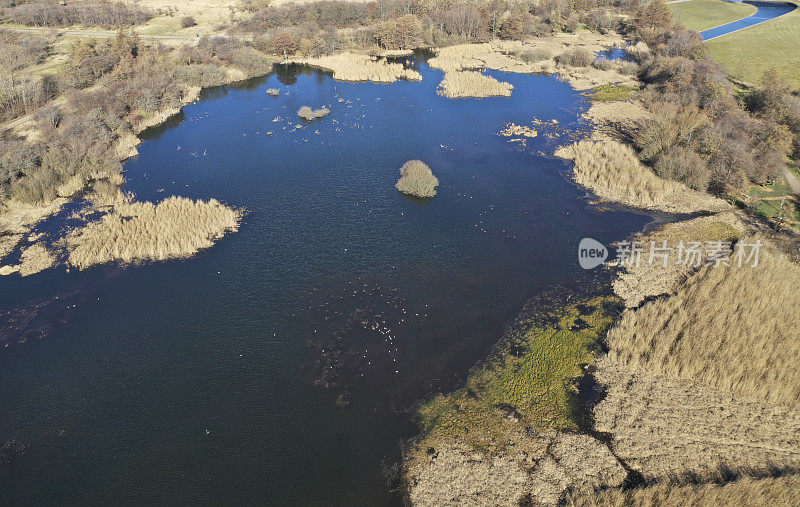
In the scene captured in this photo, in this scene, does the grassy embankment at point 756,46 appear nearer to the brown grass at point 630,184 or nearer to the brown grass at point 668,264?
the brown grass at point 630,184

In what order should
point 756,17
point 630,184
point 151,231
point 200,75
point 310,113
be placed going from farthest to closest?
point 756,17 < point 200,75 < point 310,113 < point 630,184 < point 151,231

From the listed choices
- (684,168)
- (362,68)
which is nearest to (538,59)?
(362,68)

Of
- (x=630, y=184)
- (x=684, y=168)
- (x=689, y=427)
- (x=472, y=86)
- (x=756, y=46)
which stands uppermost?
(x=756, y=46)

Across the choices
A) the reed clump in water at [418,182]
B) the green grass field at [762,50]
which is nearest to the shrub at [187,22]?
the reed clump in water at [418,182]

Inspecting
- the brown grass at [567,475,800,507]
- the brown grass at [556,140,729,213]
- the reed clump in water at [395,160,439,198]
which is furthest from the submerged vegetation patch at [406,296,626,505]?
the brown grass at [556,140,729,213]

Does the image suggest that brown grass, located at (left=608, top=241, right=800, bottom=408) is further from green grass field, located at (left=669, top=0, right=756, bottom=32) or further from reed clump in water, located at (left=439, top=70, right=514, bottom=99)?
green grass field, located at (left=669, top=0, right=756, bottom=32)

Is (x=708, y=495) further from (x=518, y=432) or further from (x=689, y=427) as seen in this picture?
(x=518, y=432)

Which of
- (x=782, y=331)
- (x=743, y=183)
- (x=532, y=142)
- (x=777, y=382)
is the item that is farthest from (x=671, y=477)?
(x=532, y=142)
